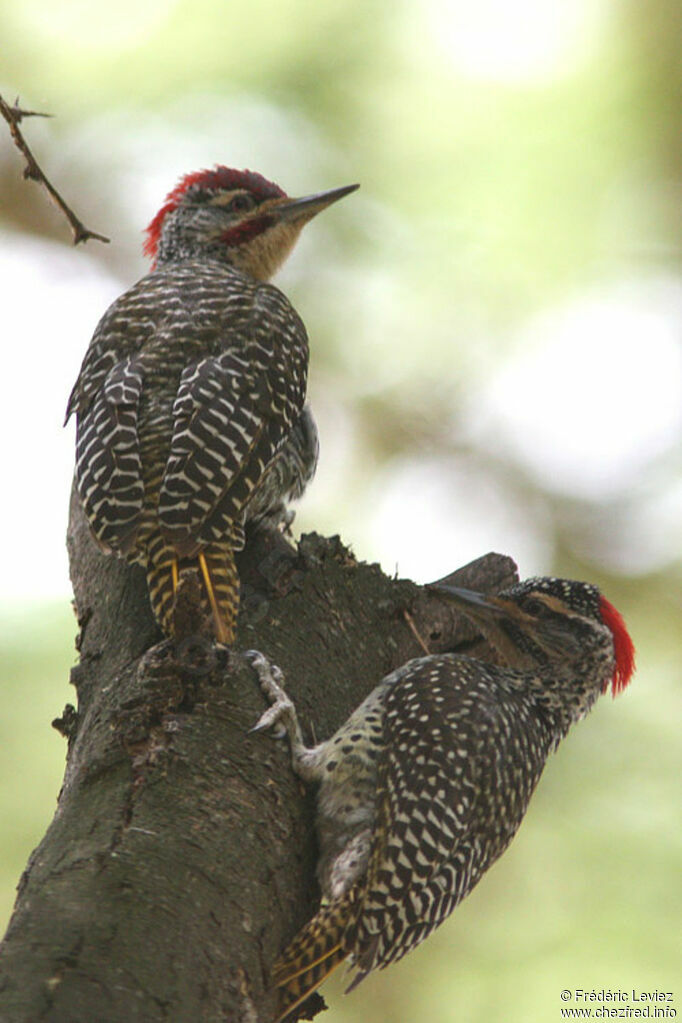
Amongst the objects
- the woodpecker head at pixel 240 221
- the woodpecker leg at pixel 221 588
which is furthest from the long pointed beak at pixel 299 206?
the woodpecker leg at pixel 221 588

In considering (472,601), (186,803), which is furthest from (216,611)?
(472,601)

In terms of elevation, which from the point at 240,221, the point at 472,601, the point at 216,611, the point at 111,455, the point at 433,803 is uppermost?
the point at 240,221

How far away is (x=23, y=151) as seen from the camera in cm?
299

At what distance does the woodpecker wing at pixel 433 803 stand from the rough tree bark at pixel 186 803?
0.21 meters

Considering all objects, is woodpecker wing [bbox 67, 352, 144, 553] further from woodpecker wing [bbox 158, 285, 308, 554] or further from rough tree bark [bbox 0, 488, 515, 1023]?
rough tree bark [bbox 0, 488, 515, 1023]

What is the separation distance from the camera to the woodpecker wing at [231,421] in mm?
3221

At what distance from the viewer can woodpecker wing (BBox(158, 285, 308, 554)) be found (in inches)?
127

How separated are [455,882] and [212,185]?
3285mm

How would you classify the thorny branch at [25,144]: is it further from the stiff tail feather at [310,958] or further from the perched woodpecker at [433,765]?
the stiff tail feather at [310,958]

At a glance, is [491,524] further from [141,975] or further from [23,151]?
[141,975]

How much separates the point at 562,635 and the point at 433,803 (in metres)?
1.03

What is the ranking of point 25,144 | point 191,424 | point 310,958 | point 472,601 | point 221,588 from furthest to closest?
point 472,601 → point 191,424 → point 221,588 → point 25,144 → point 310,958

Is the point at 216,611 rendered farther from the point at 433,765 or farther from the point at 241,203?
the point at 241,203

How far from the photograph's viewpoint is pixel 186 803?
2486 millimetres
